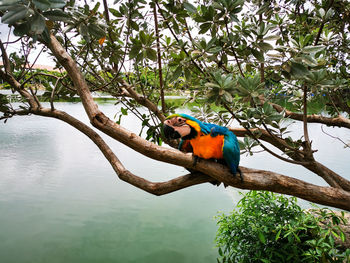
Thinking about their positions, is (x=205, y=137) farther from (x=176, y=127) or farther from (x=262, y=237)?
(x=262, y=237)

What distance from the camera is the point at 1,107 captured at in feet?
5.18

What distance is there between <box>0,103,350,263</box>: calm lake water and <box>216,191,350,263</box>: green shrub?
71 cm

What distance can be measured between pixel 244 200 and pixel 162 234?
1.18 meters

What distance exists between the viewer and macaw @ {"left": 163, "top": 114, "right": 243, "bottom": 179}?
3.34 feet

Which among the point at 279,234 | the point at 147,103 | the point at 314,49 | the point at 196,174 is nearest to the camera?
the point at 314,49

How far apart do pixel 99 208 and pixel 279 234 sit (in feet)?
7.90

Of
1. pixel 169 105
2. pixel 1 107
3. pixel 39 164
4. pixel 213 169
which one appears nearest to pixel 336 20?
pixel 169 105

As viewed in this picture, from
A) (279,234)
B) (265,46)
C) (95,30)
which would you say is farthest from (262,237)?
(95,30)

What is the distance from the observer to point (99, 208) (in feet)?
11.0

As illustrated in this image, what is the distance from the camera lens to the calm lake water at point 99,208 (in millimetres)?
2711

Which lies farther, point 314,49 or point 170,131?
point 170,131

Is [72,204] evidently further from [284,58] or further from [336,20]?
[336,20]

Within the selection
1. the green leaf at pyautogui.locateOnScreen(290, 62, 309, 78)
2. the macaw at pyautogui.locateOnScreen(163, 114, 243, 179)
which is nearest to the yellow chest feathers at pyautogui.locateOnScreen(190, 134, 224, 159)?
the macaw at pyautogui.locateOnScreen(163, 114, 243, 179)

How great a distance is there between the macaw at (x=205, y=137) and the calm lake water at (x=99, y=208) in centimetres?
202
